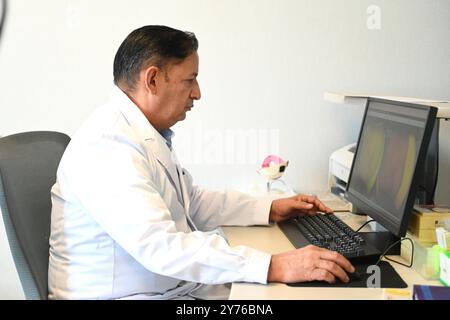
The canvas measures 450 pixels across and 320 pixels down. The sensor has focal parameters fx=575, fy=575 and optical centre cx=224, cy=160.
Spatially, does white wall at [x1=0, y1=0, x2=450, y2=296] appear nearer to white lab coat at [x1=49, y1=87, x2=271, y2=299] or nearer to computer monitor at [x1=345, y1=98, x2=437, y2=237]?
computer monitor at [x1=345, y1=98, x2=437, y2=237]

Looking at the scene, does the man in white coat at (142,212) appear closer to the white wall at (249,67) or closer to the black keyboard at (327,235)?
the black keyboard at (327,235)

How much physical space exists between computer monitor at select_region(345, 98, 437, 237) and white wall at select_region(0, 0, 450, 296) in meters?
0.64

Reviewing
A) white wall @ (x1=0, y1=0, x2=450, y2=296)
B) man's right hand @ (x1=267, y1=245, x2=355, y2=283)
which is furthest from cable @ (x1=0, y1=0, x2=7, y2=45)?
man's right hand @ (x1=267, y1=245, x2=355, y2=283)

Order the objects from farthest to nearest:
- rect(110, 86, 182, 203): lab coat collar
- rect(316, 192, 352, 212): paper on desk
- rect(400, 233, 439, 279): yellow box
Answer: rect(316, 192, 352, 212): paper on desk, rect(110, 86, 182, 203): lab coat collar, rect(400, 233, 439, 279): yellow box

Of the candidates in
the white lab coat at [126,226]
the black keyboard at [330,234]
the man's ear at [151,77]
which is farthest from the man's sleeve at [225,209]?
the man's ear at [151,77]

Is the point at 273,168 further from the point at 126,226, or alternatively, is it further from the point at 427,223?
the point at 126,226

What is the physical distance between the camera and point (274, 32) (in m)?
2.38

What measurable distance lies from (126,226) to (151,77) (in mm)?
437

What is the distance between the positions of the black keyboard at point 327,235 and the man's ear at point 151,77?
1.85 ft

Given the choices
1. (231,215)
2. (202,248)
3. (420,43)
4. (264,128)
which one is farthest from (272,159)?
(202,248)

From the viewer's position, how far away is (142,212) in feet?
4.17

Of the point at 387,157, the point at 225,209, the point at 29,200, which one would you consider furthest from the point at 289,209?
the point at 29,200

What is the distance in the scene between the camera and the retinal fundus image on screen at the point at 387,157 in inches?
54.5

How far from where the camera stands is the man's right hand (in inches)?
49.4
